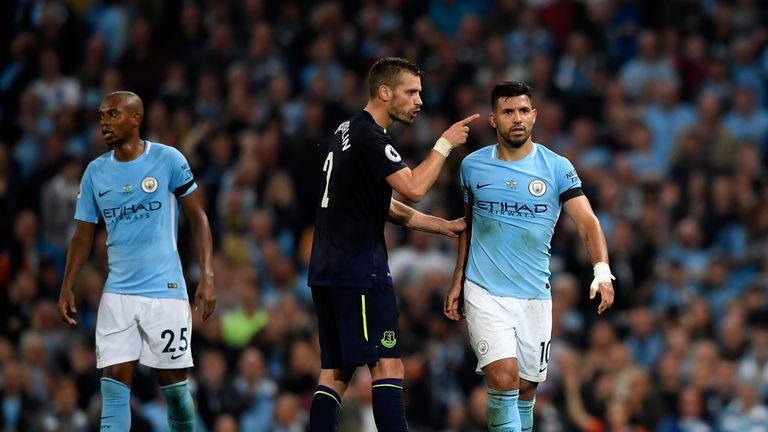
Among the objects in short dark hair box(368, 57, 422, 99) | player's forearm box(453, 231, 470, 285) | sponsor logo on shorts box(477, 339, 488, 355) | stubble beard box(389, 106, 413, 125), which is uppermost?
short dark hair box(368, 57, 422, 99)

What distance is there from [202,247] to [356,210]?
1.38 m

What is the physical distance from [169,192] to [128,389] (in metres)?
1.43

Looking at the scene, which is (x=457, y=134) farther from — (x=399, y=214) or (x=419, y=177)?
(x=399, y=214)

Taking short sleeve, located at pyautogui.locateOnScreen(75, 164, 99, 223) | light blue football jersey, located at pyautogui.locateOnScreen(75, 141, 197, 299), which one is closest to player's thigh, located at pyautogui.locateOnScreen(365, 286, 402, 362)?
light blue football jersey, located at pyautogui.locateOnScreen(75, 141, 197, 299)

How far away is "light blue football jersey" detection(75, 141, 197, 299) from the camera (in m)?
9.83

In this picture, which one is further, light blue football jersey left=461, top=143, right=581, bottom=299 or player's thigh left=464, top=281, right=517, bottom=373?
light blue football jersey left=461, top=143, right=581, bottom=299

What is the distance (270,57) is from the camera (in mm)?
18641

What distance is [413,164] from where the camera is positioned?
16.9 m

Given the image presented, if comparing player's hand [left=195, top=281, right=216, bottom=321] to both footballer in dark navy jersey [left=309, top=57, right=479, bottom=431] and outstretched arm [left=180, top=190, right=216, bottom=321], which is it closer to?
outstretched arm [left=180, top=190, right=216, bottom=321]

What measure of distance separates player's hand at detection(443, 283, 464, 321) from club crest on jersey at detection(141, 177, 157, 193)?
7.32 feet

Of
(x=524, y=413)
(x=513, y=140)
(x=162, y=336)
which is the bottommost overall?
(x=524, y=413)

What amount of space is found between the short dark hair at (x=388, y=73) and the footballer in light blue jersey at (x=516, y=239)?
839 mm

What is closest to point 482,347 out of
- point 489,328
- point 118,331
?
point 489,328

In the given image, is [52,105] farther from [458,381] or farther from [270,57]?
[458,381]
